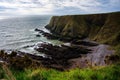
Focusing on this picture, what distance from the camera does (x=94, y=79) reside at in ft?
15.8

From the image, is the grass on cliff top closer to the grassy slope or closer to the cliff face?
the grassy slope

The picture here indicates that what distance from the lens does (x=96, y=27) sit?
66.8 metres

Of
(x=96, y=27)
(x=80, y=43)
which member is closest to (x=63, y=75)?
(x=80, y=43)

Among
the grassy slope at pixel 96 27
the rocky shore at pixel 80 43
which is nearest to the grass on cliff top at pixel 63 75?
the rocky shore at pixel 80 43

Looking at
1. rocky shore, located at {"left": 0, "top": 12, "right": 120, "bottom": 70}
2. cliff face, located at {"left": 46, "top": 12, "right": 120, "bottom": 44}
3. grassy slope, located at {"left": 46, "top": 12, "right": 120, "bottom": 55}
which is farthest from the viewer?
cliff face, located at {"left": 46, "top": 12, "right": 120, "bottom": 44}

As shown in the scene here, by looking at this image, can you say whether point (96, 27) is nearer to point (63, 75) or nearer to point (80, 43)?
point (80, 43)

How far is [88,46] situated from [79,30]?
68.1 ft

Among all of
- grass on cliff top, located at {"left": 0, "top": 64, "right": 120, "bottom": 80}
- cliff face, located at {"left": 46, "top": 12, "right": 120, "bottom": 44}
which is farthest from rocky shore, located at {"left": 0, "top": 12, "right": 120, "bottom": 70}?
grass on cliff top, located at {"left": 0, "top": 64, "right": 120, "bottom": 80}

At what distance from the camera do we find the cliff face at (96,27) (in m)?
55.4

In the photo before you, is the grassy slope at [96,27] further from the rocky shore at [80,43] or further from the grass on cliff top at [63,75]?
the grass on cliff top at [63,75]

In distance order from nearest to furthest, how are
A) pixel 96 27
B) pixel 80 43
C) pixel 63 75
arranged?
pixel 63 75 < pixel 80 43 < pixel 96 27

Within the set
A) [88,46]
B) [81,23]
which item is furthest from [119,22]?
[88,46]

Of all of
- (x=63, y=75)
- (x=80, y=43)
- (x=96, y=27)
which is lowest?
(x=80, y=43)

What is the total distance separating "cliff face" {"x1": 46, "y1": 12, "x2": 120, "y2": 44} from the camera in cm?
5536
